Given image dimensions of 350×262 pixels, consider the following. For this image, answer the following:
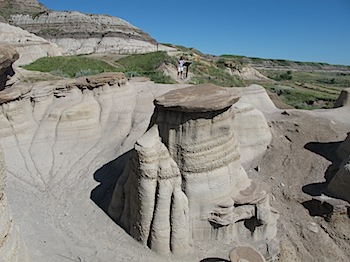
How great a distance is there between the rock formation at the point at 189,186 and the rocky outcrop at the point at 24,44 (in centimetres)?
2045

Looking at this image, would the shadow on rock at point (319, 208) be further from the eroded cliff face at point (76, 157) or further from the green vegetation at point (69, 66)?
the green vegetation at point (69, 66)

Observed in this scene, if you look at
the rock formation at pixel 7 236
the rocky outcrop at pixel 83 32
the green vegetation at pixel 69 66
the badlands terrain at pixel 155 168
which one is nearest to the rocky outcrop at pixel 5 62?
the badlands terrain at pixel 155 168

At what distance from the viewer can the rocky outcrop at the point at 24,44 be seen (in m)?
24.2

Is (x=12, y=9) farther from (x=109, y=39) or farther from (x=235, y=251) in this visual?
(x=235, y=251)

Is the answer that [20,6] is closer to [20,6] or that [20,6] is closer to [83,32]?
[20,6]

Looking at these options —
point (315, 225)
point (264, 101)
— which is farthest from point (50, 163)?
point (264, 101)

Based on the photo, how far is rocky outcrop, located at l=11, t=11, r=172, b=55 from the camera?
1391 inches

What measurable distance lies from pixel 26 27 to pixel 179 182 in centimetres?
3746

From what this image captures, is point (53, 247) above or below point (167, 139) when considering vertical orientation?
below

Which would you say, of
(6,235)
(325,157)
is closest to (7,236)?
(6,235)

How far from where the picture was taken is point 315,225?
8.58 m

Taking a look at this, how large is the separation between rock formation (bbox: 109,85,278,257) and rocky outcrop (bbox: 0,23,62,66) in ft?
67.1

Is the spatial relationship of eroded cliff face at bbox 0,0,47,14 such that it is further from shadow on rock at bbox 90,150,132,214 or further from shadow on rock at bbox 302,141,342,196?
shadow on rock at bbox 302,141,342,196

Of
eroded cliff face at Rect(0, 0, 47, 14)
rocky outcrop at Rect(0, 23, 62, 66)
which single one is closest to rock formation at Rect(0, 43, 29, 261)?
rocky outcrop at Rect(0, 23, 62, 66)
